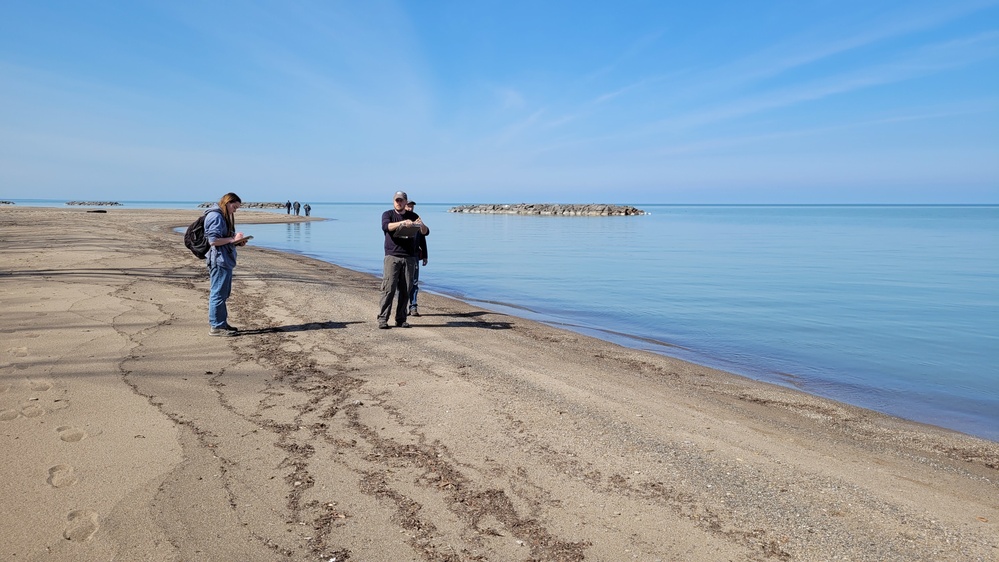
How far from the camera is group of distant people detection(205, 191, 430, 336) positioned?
7.69 m

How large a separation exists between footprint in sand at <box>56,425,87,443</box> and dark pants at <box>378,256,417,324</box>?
15.7 ft

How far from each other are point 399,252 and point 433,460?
5.10 m

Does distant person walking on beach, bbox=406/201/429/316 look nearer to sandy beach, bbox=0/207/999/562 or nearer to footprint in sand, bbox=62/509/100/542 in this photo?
sandy beach, bbox=0/207/999/562

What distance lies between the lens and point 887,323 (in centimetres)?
1269

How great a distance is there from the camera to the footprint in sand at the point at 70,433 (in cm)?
420

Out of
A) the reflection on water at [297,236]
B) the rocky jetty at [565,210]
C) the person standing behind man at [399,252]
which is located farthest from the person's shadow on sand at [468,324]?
the rocky jetty at [565,210]

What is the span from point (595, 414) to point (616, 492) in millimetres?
1555

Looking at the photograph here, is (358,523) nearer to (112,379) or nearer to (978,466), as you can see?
(112,379)

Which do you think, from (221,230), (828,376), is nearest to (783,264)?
(828,376)

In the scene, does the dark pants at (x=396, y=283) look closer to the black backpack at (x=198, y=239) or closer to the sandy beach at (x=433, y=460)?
the sandy beach at (x=433, y=460)

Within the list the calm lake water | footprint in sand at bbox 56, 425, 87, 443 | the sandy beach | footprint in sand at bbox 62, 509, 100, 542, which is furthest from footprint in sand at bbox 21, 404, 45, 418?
the calm lake water

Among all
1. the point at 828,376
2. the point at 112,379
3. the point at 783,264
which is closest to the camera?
the point at 112,379

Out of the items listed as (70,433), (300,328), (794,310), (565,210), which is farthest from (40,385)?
(565,210)

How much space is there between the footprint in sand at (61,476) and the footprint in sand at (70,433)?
458 millimetres
